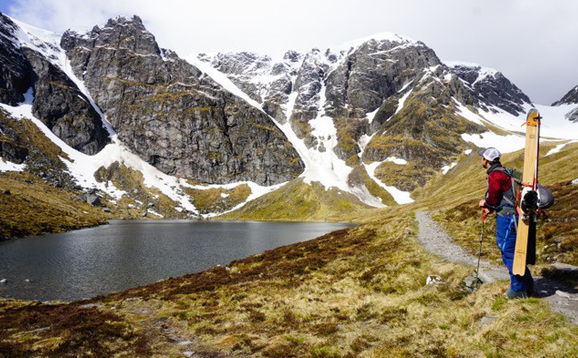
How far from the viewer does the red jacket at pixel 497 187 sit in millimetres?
11383

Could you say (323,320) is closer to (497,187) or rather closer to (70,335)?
(497,187)

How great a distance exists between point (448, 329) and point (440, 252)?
1586 centimetres

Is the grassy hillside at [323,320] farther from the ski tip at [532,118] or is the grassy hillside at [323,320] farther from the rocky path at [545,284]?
the ski tip at [532,118]

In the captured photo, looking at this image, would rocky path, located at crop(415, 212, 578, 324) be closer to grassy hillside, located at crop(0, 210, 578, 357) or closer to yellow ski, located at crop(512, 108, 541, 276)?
grassy hillside, located at crop(0, 210, 578, 357)

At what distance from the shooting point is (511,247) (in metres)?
11.2

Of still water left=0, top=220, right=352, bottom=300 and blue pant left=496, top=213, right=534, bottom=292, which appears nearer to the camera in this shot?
blue pant left=496, top=213, right=534, bottom=292

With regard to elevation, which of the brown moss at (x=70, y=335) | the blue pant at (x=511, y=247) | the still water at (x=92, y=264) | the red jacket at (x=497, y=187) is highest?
the red jacket at (x=497, y=187)

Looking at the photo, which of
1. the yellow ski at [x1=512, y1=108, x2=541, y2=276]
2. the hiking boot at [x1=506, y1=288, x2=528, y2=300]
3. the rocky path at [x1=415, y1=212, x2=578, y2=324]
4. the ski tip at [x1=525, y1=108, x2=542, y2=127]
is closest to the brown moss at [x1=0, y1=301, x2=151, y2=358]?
the hiking boot at [x1=506, y1=288, x2=528, y2=300]

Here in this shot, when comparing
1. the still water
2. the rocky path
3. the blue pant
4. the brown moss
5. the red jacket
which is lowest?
the still water

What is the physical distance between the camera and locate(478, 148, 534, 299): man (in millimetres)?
10977

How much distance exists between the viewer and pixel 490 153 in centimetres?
1212

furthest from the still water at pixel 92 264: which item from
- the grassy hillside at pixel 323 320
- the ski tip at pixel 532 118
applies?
the ski tip at pixel 532 118

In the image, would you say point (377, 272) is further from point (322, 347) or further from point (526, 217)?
point (526, 217)

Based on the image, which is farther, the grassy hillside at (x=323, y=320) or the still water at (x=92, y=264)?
the still water at (x=92, y=264)
